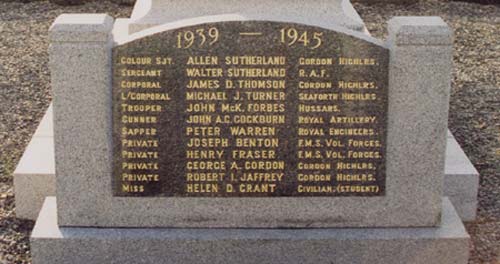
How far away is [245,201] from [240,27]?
3.44 feet

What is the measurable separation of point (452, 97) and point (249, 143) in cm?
378

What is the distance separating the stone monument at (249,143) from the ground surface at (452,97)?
0.72m

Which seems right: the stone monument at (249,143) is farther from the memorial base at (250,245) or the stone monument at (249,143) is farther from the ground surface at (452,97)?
the ground surface at (452,97)

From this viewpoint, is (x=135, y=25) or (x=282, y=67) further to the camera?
(x=135, y=25)

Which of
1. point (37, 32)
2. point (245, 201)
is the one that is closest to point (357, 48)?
point (245, 201)

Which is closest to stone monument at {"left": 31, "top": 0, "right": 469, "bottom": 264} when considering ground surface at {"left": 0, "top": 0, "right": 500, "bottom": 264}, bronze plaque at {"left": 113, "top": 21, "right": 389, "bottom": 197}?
bronze plaque at {"left": 113, "top": 21, "right": 389, "bottom": 197}

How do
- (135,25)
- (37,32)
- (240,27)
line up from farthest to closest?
(37,32), (135,25), (240,27)

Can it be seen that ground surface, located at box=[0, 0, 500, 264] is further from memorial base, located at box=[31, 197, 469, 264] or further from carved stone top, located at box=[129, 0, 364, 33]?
carved stone top, located at box=[129, 0, 364, 33]

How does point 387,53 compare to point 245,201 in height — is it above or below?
above

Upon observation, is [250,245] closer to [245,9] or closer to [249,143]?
[249,143]

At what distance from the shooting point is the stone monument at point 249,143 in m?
5.89

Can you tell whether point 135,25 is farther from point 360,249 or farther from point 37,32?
point 37,32

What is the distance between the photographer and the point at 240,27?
19.3 feet

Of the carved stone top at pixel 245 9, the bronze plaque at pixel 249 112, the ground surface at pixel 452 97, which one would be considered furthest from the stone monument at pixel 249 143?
the carved stone top at pixel 245 9
